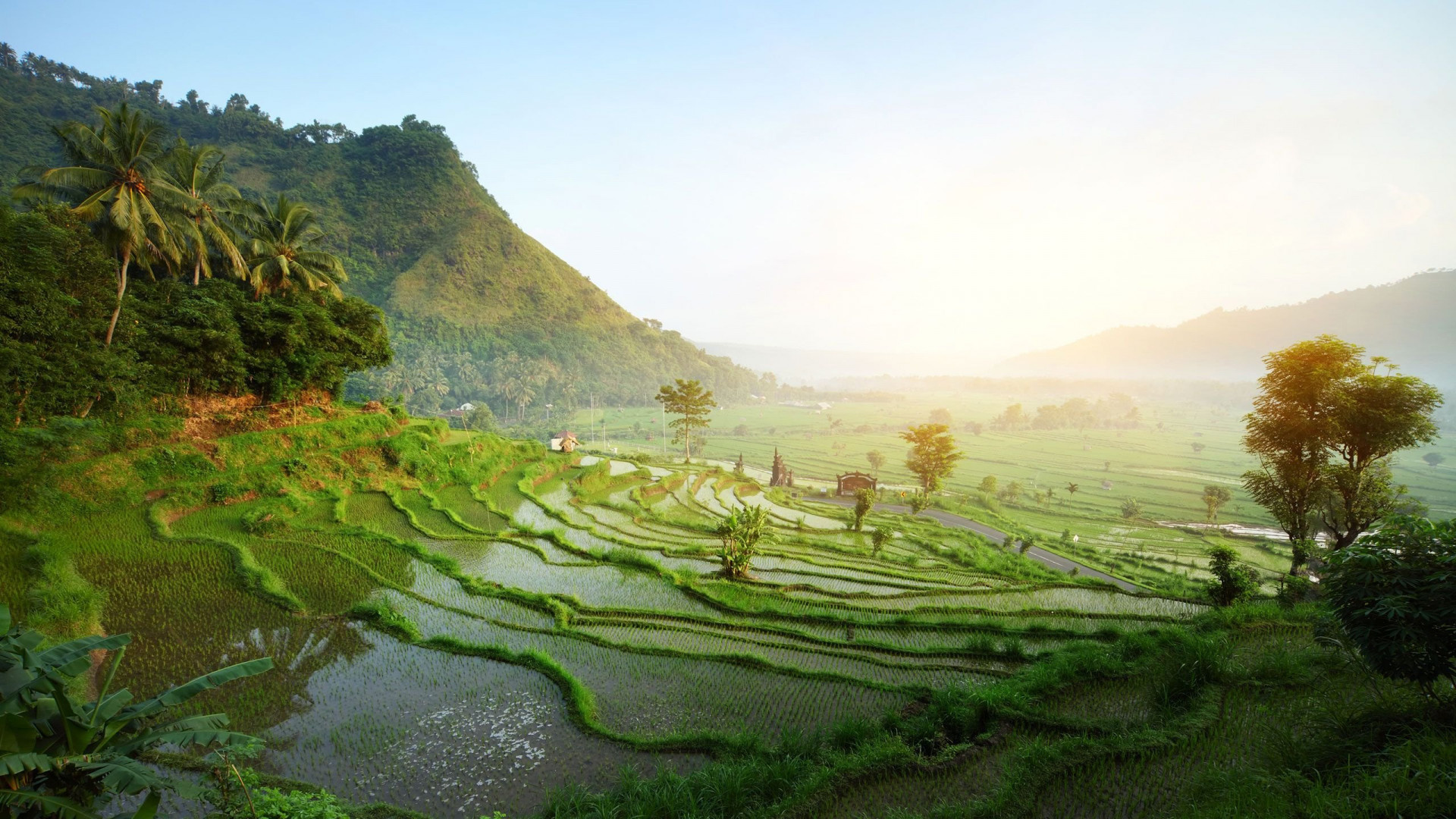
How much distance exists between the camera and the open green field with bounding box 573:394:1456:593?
36.3 meters

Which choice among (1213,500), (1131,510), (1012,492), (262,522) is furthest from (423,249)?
(1213,500)

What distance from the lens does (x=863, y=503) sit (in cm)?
2806

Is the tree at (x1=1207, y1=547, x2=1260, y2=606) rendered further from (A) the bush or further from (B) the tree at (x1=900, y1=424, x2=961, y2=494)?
(B) the tree at (x1=900, y1=424, x2=961, y2=494)

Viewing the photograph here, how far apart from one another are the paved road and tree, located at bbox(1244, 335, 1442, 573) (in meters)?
5.91

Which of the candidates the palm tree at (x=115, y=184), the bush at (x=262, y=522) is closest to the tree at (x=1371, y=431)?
the bush at (x=262, y=522)

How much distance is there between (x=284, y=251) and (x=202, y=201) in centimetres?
380

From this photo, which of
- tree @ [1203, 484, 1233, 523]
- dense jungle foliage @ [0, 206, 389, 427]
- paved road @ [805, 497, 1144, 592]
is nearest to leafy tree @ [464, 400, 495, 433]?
dense jungle foliage @ [0, 206, 389, 427]

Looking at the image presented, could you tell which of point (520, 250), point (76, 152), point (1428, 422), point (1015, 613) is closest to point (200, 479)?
point (76, 152)

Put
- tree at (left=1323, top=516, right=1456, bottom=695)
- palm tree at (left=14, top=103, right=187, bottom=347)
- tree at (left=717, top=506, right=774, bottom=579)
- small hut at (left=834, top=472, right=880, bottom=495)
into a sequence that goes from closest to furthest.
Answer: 1. tree at (left=1323, top=516, right=1456, bottom=695)
2. palm tree at (left=14, top=103, right=187, bottom=347)
3. tree at (left=717, top=506, right=774, bottom=579)
4. small hut at (left=834, top=472, right=880, bottom=495)

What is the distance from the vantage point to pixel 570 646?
11133 mm

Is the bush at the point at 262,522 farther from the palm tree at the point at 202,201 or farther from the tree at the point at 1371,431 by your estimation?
the tree at the point at 1371,431

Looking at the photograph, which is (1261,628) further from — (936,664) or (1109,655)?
(936,664)

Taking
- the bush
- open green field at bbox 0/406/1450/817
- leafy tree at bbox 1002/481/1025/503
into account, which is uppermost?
the bush

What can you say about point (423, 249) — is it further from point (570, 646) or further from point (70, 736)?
point (70, 736)
